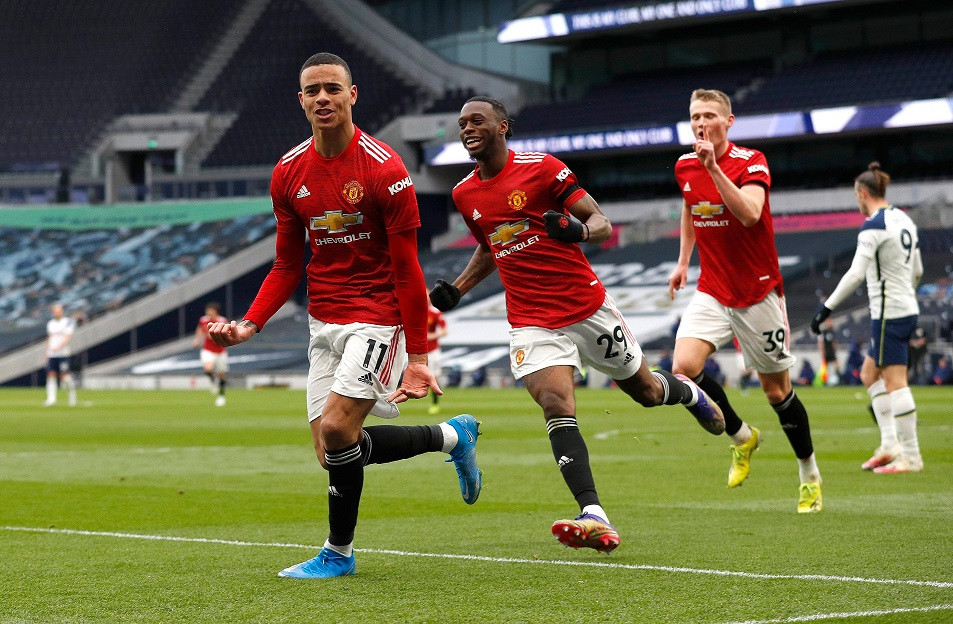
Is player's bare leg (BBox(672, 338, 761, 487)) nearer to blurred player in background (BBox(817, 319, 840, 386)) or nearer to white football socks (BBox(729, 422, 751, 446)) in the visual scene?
white football socks (BBox(729, 422, 751, 446))

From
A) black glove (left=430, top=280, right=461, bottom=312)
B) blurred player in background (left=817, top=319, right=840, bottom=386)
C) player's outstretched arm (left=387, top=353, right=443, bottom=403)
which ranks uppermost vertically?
black glove (left=430, top=280, right=461, bottom=312)

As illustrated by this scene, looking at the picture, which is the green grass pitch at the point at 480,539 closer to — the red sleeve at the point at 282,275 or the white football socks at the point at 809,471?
the white football socks at the point at 809,471

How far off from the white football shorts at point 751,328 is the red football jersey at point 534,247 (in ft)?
5.31

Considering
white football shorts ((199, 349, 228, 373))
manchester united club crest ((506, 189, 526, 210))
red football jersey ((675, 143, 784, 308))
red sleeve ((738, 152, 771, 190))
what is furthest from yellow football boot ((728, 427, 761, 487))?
white football shorts ((199, 349, 228, 373))

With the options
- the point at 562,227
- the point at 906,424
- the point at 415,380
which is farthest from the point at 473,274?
the point at 906,424

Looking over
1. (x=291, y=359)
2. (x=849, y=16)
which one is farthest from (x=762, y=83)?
(x=291, y=359)

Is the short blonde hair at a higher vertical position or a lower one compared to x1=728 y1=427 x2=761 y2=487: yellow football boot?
higher

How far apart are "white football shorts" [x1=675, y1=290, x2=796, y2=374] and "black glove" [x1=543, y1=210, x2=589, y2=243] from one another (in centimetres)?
229

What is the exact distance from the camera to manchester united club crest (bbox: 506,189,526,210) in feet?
23.5

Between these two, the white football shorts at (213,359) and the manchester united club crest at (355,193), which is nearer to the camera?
the manchester united club crest at (355,193)

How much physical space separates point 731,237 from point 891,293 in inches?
131

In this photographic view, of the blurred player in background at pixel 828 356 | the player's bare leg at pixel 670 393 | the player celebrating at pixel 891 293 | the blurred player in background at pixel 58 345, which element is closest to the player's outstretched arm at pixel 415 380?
the player's bare leg at pixel 670 393

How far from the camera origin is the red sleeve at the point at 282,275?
21.6ft

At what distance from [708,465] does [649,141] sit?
36.3 metres
